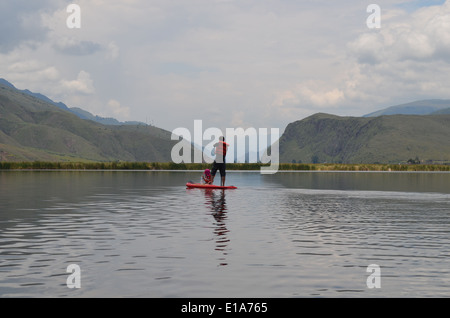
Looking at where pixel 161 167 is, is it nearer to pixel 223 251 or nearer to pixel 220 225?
pixel 220 225

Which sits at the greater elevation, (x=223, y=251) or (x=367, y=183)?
(x=367, y=183)

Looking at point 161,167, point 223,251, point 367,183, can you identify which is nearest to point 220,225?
point 223,251

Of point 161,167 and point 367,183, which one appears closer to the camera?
point 367,183

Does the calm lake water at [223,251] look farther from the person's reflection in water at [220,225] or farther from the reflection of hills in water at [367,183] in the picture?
the reflection of hills in water at [367,183]

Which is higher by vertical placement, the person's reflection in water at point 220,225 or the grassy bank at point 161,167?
the grassy bank at point 161,167

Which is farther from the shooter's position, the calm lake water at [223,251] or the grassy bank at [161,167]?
the grassy bank at [161,167]

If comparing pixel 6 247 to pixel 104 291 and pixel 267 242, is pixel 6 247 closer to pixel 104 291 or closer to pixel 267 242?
pixel 104 291

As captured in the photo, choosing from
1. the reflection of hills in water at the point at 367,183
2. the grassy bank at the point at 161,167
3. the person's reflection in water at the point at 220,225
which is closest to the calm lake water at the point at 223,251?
the person's reflection in water at the point at 220,225

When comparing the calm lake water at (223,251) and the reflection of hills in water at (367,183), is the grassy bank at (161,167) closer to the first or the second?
the reflection of hills in water at (367,183)

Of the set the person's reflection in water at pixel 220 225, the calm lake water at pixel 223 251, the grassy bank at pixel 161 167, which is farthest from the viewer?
the grassy bank at pixel 161 167

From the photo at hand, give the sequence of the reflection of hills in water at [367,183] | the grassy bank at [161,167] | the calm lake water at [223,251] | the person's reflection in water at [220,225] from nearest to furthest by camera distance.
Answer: the calm lake water at [223,251] < the person's reflection in water at [220,225] < the reflection of hills in water at [367,183] < the grassy bank at [161,167]


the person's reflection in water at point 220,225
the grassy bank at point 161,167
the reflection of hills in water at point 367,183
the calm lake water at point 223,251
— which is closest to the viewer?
the calm lake water at point 223,251

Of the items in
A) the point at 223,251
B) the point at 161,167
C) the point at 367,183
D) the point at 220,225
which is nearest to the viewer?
the point at 223,251

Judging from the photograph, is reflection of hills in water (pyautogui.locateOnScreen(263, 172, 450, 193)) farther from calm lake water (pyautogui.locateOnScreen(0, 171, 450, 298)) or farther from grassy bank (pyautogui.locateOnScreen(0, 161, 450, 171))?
grassy bank (pyautogui.locateOnScreen(0, 161, 450, 171))
